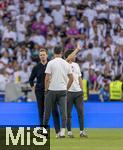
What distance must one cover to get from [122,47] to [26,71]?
411 cm

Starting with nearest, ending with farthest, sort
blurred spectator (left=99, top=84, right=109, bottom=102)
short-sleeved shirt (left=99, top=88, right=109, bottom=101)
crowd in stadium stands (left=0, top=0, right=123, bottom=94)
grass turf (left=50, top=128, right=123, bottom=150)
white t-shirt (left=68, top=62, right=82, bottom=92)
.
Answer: grass turf (left=50, top=128, right=123, bottom=150) → white t-shirt (left=68, top=62, right=82, bottom=92) → blurred spectator (left=99, top=84, right=109, bottom=102) → short-sleeved shirt (left=99, top=88, right=109, bottom=101) → crowd in stadium stands (left=0, top=0, right=123, bottom=94)

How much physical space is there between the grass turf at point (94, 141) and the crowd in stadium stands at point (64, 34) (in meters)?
8.63

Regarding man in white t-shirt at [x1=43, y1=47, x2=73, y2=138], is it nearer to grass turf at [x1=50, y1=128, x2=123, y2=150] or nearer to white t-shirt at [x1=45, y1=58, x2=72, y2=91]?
white t-shirt at [x1=45, y1=58, x2=72, y2=91]

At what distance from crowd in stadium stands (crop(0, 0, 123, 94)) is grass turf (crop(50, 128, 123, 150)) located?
8635mm

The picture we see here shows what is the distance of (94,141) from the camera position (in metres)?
16.2

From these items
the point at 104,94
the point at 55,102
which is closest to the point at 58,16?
the point at 104,94

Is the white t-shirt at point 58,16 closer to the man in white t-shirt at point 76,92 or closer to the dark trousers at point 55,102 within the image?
the man in white t-shirt at point 76,92

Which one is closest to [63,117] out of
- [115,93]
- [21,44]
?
[115,93]

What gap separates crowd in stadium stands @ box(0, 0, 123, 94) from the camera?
28.1m

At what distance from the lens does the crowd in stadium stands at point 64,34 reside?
28.1 meters

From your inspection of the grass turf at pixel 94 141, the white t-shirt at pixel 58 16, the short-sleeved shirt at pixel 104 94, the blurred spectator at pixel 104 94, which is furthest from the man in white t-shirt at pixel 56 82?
the white t-shirt at pixel 58 16

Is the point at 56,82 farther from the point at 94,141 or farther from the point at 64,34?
the point at 64,34

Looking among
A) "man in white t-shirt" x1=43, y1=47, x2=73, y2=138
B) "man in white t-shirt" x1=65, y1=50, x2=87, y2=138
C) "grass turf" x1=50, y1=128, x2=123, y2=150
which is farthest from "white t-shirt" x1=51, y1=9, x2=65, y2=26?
"man in white t-shirt" x1=43, y1=47, x2=73, y2=138

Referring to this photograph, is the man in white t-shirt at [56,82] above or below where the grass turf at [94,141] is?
above
